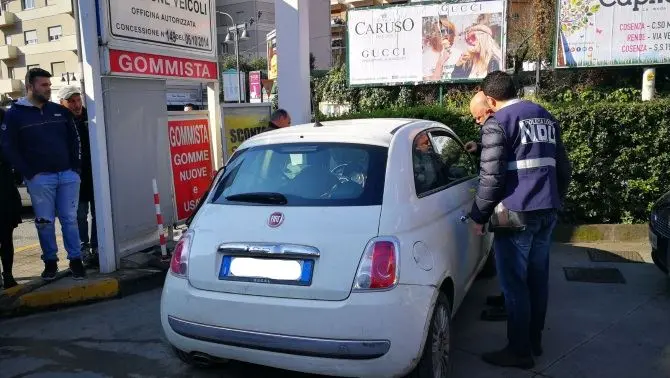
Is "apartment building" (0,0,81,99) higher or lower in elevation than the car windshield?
higher

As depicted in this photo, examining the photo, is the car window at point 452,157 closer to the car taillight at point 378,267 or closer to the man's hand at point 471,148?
the man's hand at point 471,148

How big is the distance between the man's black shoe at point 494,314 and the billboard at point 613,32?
21.9 feet

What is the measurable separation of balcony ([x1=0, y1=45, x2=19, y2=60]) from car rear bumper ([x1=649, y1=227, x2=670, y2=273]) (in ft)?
208

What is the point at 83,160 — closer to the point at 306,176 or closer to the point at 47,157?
the point at 47,157

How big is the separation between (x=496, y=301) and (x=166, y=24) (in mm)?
4624

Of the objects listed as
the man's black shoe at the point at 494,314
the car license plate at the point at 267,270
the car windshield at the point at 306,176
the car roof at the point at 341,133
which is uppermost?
the car roof at the point at 341,133

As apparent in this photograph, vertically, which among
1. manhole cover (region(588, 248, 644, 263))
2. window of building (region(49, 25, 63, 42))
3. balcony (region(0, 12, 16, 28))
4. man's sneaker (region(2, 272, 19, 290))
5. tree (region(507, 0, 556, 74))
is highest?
balcony (region(0, 12, 16, 28))

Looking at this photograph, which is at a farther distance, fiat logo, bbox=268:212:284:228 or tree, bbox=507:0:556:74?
tree, bbox=507:0:556:74

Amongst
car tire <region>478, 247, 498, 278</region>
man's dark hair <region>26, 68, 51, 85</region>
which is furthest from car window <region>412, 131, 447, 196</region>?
man's dark hair <region>26, 68, 51, 85</region>

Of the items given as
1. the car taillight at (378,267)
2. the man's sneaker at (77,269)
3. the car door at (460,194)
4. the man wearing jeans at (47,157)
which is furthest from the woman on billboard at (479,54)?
the car taillight at (378,267)

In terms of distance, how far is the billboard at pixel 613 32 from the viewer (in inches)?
356

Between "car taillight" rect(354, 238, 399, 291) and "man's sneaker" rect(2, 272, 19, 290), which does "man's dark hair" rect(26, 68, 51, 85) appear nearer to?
"man's sneaker" rect(2, 272, 19, 290)

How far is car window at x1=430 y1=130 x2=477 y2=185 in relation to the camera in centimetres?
414

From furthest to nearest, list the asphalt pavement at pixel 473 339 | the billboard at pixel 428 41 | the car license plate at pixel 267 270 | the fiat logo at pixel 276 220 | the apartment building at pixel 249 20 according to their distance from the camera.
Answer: the apartment building at pixel 249 20
the billboard at pixel 428 41
the asphalt pavement at pixel 473 339
the fiat logo at pixel 276 220
the car license plate at pixel 267 270
